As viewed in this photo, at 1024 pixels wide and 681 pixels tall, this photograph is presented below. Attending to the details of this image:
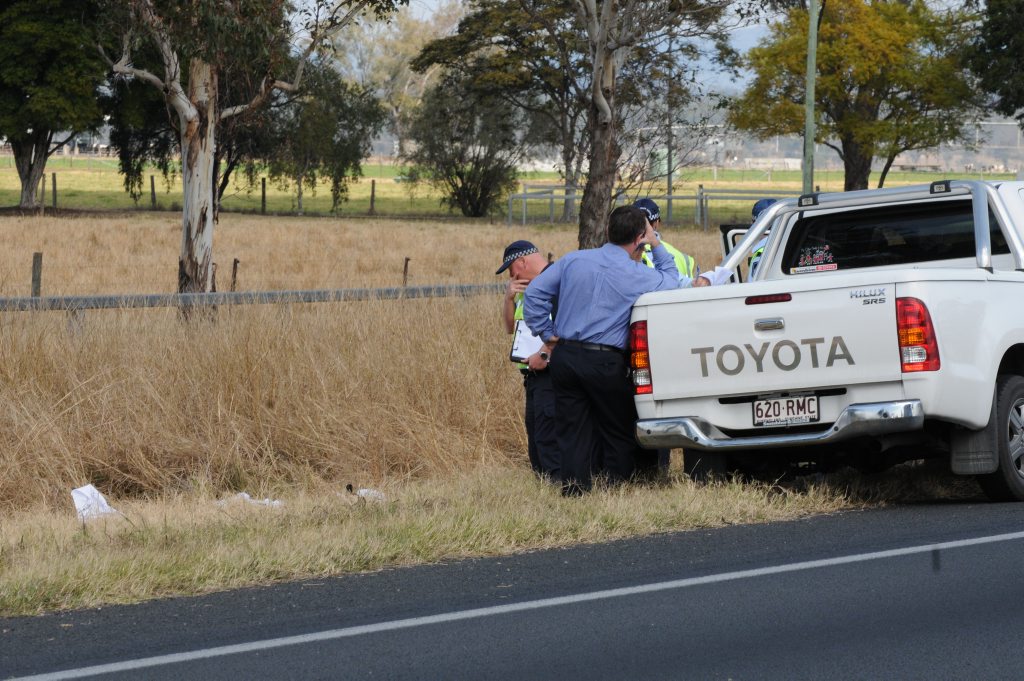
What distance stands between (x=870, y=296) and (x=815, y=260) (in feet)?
7.13

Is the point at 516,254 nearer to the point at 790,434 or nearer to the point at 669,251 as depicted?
the point at 669,251

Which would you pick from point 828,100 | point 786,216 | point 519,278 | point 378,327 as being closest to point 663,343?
point 519,278

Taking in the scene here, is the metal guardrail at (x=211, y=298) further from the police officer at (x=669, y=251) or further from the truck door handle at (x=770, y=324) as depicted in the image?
the truck door handle at (x=770, y=324)

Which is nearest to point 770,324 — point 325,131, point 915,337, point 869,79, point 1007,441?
point 915,337

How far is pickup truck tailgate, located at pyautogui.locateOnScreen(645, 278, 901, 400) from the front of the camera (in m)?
8.28

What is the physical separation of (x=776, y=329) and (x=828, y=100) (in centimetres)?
4705

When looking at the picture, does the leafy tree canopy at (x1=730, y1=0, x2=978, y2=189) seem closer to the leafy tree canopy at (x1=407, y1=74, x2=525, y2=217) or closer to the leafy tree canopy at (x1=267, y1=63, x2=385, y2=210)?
the leafy tree canopy at (x1=407, y1=74, x2=525, y2=217)

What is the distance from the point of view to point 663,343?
8711 mm

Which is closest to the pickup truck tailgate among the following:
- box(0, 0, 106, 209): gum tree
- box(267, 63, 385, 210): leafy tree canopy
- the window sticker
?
the window sticker

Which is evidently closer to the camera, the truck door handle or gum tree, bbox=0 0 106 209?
the truck door handle

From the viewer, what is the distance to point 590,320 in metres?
8.91

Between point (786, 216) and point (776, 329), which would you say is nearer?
point (776, 329)

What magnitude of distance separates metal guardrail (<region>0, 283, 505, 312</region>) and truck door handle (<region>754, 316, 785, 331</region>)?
5819 mm

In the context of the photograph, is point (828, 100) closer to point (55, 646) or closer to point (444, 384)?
point (444, 384)
